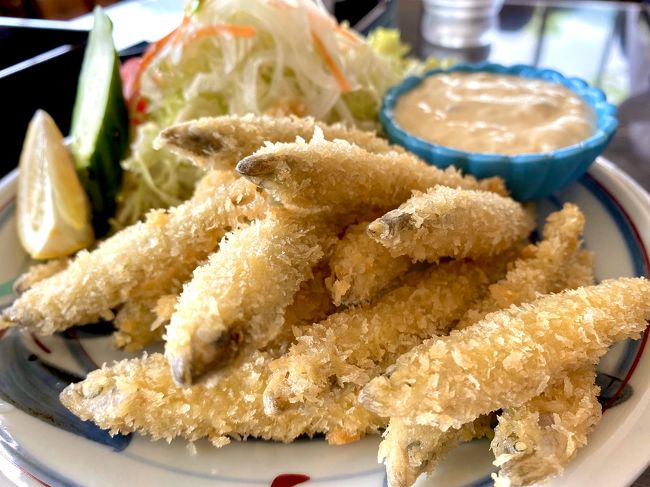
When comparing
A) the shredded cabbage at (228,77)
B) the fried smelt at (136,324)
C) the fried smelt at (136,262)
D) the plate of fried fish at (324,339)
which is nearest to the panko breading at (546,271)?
the plate of fried fish at (324,339)

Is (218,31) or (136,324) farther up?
(218,31)

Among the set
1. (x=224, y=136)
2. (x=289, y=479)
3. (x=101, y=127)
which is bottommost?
(x=289, y=479)

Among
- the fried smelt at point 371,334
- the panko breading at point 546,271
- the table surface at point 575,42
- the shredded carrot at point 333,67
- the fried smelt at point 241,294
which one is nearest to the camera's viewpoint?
the fried smelt at point 241,294

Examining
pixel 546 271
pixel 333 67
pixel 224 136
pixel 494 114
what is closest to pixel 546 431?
pixel 546 271

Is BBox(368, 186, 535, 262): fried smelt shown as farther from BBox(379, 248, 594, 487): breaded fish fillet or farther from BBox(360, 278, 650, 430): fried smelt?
BBox(379, 248, 594, 487): breaded fish fillet

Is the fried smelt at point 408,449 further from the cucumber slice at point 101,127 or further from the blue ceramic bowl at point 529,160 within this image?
the cucumber slice at point 101,127

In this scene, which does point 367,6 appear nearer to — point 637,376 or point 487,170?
point 487,170

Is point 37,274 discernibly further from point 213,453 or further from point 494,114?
point 494,114

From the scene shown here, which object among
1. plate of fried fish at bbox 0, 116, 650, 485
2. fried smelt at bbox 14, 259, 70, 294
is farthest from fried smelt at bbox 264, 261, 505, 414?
fried smelt at bbox 14, 259, 70, 294
